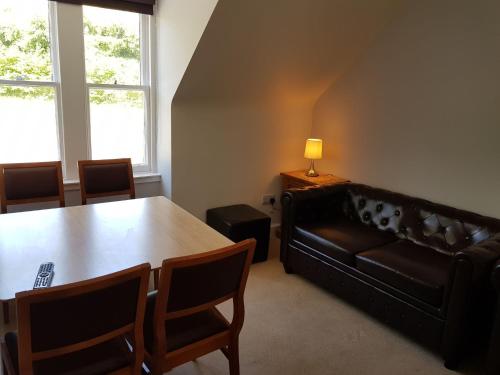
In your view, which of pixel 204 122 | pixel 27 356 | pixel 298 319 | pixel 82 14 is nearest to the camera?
pixel 27 356

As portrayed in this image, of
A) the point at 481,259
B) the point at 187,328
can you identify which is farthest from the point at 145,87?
the point at 481,259

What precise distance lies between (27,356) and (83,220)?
1.09m

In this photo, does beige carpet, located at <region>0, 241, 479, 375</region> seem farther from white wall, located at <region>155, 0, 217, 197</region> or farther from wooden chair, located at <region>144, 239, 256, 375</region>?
white wall, located at <region>155, 0, 217, 197</region>

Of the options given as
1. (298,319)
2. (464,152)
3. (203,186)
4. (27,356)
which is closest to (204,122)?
(203,186)

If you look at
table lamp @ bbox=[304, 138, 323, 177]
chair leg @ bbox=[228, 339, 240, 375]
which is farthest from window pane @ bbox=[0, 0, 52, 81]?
chair leg @ bbox=[228, 339, 240, 375]

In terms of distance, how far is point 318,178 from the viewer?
150 inches

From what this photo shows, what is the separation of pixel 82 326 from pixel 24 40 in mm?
2576

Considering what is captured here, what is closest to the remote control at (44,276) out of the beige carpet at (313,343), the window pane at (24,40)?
the beige carpet at (313,343)

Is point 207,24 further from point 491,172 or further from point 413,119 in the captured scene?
point 491,172

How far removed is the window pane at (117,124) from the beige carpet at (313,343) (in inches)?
66.5

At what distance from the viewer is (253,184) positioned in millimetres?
3959

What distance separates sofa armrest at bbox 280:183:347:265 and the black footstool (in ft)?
0.75

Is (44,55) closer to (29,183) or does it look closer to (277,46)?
(29,183)

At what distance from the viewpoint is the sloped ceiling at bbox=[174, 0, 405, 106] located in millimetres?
2746
